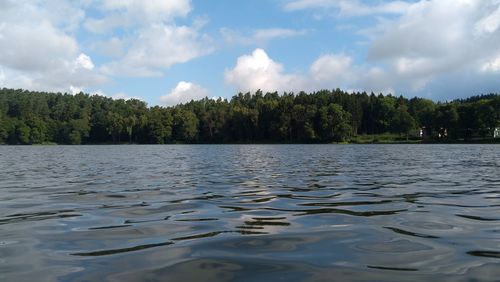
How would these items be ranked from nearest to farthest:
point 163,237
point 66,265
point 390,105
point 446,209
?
point 66,265 → point 163,237 → point 446,209 → point 390,105

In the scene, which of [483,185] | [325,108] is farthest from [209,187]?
[325,108]

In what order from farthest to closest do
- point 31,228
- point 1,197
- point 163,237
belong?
point 1,197 → point 31,228 → point 163,237

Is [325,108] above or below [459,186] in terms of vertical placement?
above

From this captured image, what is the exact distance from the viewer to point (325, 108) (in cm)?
17575

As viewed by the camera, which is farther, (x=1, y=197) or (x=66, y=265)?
(x=1, y=197)

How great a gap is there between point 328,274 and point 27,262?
180 inches

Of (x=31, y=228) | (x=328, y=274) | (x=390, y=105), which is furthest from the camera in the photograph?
(x=390, y=105)

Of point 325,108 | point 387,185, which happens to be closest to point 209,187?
point 387,185

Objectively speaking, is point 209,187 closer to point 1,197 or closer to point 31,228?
point 1,197

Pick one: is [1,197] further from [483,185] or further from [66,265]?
[483,185]

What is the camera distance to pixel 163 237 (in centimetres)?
922

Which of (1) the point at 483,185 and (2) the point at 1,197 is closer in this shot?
(2) the point at 1,197

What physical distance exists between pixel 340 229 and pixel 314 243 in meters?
1.41

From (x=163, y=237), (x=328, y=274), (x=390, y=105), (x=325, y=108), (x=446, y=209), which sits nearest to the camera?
(x=328, y=274)
